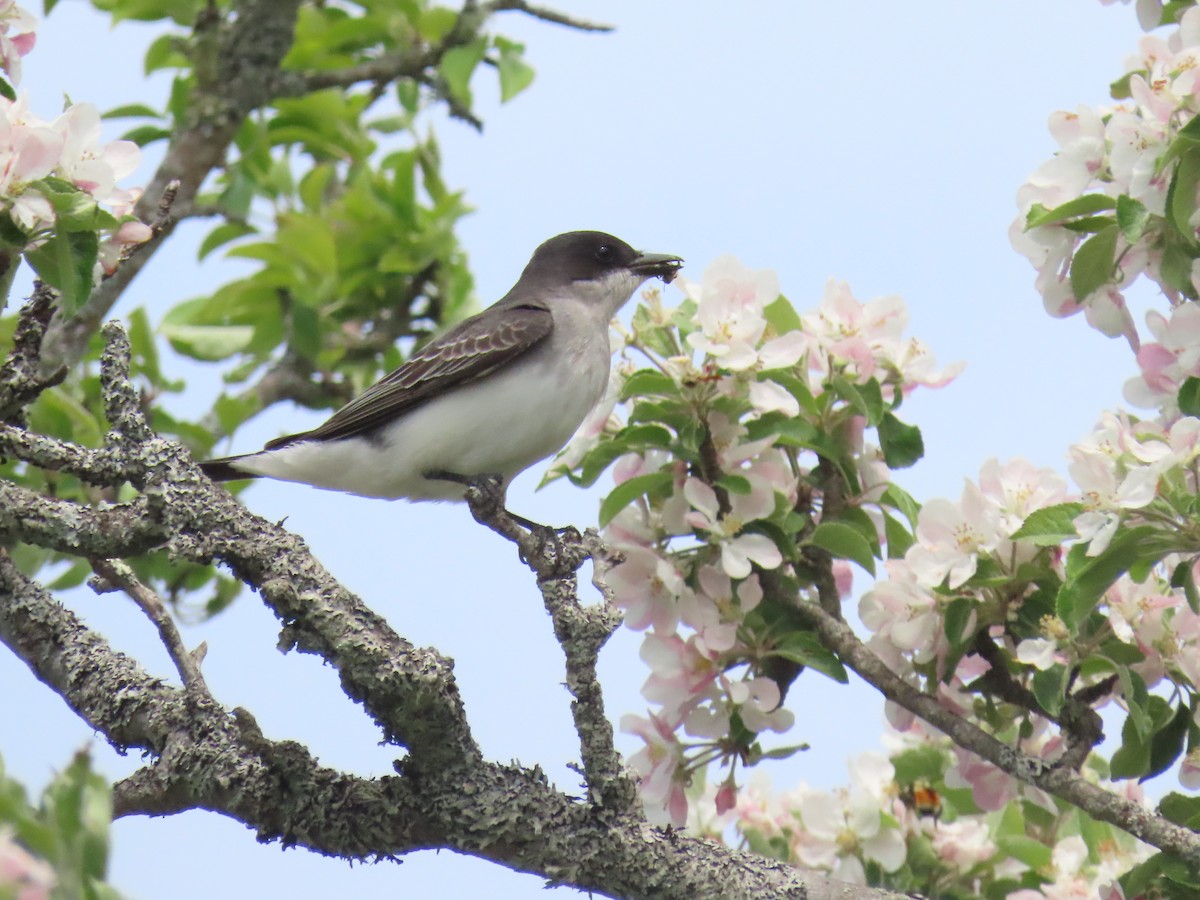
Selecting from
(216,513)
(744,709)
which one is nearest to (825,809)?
(744,709)

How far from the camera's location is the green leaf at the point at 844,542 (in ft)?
14.9

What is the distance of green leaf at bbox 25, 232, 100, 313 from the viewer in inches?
152

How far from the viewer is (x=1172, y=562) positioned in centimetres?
418

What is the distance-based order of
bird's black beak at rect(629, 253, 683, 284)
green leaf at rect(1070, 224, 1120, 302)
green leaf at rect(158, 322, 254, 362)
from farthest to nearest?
green leaf at rect(158, 322, 254, 362), bird's black beak at rect(629, 253, 683, 284), green leaf at rect(1070, 224, 1120, 302)

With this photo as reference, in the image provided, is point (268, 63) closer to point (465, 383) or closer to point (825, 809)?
point (465, 383)

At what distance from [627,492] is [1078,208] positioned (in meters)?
1.53

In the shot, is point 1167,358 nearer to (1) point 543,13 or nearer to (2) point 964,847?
(2) point 964,847

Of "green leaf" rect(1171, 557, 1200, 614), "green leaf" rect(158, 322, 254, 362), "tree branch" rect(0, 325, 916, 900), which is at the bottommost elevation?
"tree branch" rect(0, 325, 916, 900)

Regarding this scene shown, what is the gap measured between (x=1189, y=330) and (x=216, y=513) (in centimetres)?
261

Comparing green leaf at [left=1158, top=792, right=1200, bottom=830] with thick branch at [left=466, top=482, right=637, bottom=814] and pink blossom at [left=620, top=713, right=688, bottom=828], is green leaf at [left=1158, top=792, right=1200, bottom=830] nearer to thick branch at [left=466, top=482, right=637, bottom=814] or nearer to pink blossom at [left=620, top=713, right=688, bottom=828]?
pink blossom at [left=620, top=713, right=688, bottom=828]

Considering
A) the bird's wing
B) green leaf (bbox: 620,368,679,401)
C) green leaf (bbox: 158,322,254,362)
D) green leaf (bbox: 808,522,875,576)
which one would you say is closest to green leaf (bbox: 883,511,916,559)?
green leaf (bbox: 808,522,875,576)

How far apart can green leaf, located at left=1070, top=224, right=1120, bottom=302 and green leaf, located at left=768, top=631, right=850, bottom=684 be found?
127 centimetres

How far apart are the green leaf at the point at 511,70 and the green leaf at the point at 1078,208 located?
399cm

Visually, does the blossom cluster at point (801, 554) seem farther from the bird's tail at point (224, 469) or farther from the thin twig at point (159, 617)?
the bird's tail at point (224, 469)
